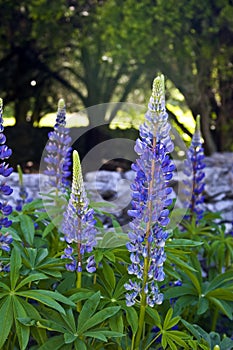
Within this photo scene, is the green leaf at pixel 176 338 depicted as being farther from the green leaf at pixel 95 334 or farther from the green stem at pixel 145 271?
the green leaf at pixel 95 334

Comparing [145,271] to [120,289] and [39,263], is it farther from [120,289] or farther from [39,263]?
[39,263]

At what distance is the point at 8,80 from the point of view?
600 cm

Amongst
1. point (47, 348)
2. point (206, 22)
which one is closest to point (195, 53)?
point (206, 22)

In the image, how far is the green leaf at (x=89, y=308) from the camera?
6.07ft

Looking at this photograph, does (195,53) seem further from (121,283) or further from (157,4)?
(121,283)

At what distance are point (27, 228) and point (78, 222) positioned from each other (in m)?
0.61

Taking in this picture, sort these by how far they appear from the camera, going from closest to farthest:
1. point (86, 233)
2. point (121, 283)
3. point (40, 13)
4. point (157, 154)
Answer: point (157, 154), point (86, 233), point (121, 283), point (40, 13)

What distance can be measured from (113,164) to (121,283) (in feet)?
13.1

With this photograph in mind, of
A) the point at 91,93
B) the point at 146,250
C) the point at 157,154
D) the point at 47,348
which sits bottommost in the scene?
the point at 47,348

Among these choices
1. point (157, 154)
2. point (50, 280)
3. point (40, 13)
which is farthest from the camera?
point (40, 13)

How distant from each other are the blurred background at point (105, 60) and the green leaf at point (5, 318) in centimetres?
404

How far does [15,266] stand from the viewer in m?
1.93

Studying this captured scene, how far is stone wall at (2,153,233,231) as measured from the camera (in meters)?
4.68

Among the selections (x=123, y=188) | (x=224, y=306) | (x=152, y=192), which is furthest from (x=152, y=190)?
(x=123, y=188)
